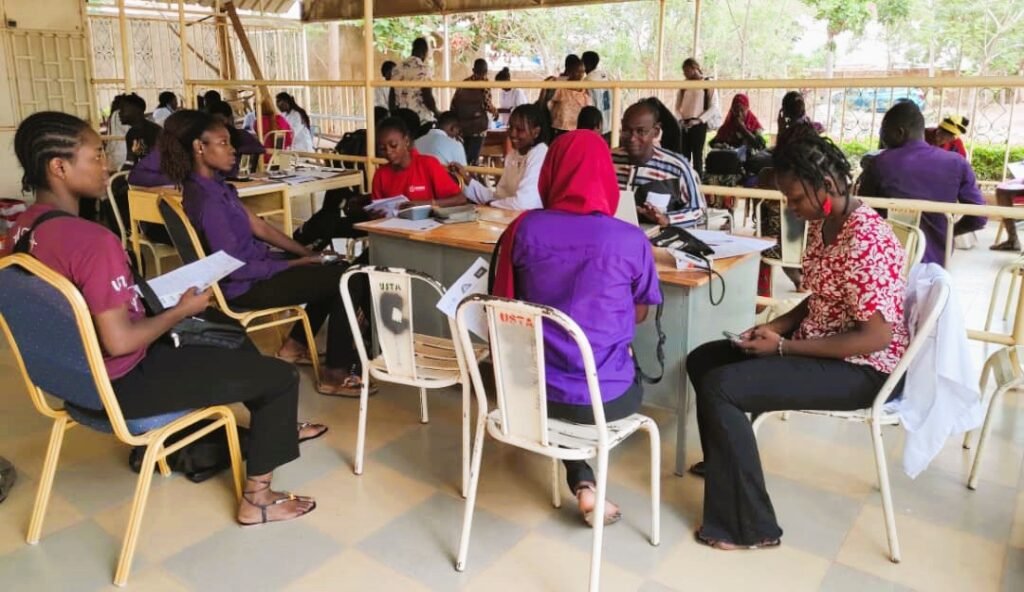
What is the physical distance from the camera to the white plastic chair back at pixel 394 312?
240 centimetres

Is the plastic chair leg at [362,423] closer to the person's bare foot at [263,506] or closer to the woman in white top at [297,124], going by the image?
the person's bare foot at [263,506]

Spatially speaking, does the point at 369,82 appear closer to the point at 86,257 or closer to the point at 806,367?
the point at 86,257

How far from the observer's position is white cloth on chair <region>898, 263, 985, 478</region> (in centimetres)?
217

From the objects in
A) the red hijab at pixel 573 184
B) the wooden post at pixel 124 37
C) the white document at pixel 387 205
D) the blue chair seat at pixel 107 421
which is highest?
the wooden post at pixel 124 37

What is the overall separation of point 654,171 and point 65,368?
233 cm

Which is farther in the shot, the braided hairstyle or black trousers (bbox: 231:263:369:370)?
black trousers (bbox: 231:263:369:370)

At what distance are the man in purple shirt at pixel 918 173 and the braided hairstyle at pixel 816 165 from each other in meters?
1.74

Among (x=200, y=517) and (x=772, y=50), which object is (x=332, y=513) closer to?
(x=200, y=517)

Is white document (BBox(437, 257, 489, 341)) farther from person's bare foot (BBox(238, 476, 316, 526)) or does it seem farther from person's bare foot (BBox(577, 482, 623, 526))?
person's bare foot (BBox(238, 476, 316, 526))

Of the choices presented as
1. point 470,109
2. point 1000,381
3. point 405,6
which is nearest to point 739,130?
point 470,109

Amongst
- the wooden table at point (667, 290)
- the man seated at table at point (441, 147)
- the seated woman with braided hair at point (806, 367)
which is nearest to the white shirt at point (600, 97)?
the man seated at table at point (441, 147)

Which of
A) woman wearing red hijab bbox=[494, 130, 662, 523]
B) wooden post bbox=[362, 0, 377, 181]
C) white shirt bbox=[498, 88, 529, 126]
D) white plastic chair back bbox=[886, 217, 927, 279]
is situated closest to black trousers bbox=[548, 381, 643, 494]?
woman wearing red hijab bbox=[494, 130, 662, 523]

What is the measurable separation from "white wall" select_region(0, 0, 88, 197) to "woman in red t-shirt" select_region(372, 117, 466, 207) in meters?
5.42

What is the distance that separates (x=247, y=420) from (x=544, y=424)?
5.40ft
